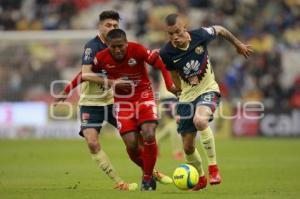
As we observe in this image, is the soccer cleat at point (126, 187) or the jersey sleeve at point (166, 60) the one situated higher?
the jersey sleeve at point (166, 60)

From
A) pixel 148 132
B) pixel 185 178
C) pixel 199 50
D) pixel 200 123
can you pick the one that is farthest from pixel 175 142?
pixel 185 178

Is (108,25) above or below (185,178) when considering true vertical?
above

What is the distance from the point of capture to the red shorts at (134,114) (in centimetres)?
1100

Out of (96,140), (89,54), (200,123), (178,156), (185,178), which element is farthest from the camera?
(178,156)

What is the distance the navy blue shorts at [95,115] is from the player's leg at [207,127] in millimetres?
1792

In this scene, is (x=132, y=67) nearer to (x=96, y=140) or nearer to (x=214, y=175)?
(x=96, y=140)

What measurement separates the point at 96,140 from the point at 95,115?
0.60m

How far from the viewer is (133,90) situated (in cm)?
1127

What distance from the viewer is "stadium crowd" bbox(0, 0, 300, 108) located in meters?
27.5

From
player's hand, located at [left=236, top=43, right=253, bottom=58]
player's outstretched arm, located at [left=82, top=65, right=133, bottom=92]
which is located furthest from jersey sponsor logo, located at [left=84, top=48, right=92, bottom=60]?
player's hand, located at [left=236, top=43, right=253, bottom=58]

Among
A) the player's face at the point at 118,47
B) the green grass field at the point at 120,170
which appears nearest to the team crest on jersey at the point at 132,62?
the player's face at the point at 118,47

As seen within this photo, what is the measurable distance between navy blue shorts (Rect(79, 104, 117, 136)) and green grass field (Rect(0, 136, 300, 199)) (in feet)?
3.22

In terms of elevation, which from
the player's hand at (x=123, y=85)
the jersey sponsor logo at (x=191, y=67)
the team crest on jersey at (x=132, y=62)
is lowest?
the player's hand at (x=123, y=85)

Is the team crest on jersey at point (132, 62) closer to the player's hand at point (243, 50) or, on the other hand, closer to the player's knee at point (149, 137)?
the player's knee at point (149, 137)
